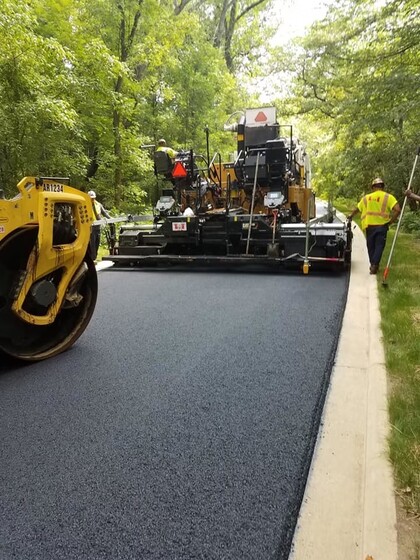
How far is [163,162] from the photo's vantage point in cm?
807

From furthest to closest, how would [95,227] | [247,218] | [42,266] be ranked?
[247,218] → [95,227] → [42,266]

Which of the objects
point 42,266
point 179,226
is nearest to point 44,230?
point 42,266

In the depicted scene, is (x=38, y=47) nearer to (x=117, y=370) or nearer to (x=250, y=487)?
(x=117, y=370)

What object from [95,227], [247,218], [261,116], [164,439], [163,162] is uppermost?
[261,116]

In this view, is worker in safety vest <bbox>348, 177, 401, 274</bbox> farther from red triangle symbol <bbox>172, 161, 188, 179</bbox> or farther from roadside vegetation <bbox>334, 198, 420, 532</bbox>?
red triangle symbol <bbox>172, 161, 188, 179</bbox>

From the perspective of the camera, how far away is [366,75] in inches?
379

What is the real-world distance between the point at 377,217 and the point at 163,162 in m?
4.16

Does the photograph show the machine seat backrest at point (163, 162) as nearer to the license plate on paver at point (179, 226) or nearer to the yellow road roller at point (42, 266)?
the license plate on paver at point (179, 226)

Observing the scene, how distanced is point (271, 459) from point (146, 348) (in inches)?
69.3

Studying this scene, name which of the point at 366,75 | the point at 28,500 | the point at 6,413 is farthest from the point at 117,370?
the point at 366,75

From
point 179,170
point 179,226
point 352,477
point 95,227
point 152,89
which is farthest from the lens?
point 152,89

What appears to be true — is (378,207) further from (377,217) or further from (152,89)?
(152,89)

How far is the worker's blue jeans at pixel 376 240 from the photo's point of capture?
6246 millimetres

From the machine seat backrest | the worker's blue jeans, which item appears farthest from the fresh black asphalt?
the machine seat backrest
